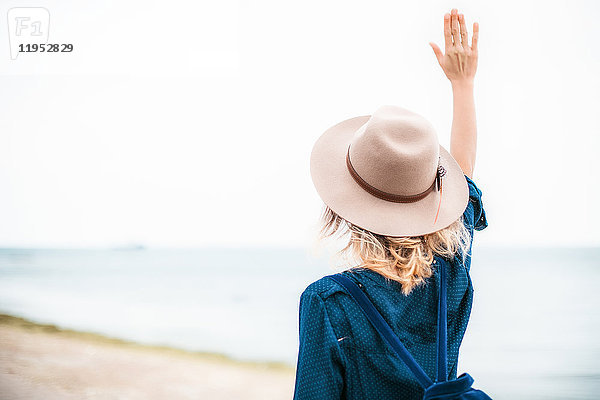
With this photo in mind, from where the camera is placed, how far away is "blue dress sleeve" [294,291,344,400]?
2.47 ft

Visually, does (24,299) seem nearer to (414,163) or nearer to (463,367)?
(463,367)

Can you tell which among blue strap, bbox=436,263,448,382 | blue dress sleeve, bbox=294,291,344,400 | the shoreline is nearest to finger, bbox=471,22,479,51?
blue strap, bbox=436,263,448,382

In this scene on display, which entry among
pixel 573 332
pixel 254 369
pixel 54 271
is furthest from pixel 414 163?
pixel 54 271

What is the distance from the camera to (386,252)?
0.87 metres

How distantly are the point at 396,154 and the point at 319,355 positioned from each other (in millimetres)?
334

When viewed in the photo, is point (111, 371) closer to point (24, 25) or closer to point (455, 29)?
point (24, 25)

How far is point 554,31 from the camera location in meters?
6.24

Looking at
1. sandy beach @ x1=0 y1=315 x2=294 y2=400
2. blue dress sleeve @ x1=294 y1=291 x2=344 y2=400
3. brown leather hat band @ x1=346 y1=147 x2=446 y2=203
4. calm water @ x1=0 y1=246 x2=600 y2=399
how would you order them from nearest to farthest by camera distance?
blue dress sleeve @ x1=294 y1=291 x2=344 y2=400 → brown leather hat band @ x1=346 y1=147 x2=446 y2=203 → sandy beach @ x1=0 y1=315 x2=294 y2=400 → calm water @ x1=0 y1=246 x2=600 y2=399

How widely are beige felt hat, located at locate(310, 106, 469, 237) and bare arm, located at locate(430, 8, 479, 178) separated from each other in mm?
260

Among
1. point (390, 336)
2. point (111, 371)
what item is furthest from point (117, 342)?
point (390, 336)

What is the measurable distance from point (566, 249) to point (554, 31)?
802cm

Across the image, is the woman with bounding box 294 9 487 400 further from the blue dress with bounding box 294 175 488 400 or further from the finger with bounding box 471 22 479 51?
the finger with bounding box 471 22 479 51

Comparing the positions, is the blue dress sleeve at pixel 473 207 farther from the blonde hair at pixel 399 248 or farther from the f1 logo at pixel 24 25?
the f1 logo at pixel 24 25

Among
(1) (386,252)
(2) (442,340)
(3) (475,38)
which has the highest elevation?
(3) (475,38)
